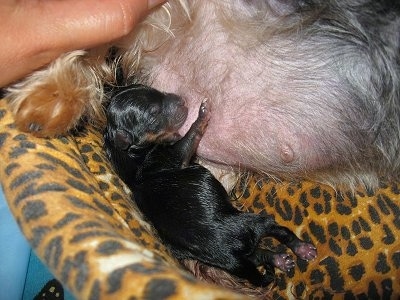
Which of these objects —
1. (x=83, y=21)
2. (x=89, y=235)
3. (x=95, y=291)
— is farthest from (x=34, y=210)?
(x=83, y=21)

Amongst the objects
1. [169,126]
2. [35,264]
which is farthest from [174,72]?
[35,264]

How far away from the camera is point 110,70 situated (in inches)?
73.6

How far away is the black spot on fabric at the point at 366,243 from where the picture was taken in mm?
1741

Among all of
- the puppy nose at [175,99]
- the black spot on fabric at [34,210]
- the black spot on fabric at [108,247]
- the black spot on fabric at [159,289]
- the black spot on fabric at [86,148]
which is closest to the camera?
the black spot on fabric at [159,289]

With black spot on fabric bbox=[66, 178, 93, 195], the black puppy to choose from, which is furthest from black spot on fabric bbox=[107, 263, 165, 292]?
the black puppy

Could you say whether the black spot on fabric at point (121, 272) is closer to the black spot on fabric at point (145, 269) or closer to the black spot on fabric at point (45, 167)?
the black spot on fabric at point (145, 269)

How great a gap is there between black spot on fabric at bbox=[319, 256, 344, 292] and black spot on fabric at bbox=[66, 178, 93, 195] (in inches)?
33.7

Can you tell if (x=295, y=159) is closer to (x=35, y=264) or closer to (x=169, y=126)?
(x=169, y=126)

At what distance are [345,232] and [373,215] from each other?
0.35 feet

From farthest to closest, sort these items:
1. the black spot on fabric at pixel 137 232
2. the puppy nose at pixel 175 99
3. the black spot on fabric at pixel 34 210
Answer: the puppy nose at pixel 175 99
the black spot on fabric at pixel 137 232
the black spot on fabric at pixel 34 210

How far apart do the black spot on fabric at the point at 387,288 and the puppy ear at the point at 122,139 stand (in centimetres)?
92

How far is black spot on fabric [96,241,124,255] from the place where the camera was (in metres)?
1.06

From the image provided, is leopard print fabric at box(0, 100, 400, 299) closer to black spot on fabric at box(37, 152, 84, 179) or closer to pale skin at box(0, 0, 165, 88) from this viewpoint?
black spot on fabric at box(37, 152, 84, 179)

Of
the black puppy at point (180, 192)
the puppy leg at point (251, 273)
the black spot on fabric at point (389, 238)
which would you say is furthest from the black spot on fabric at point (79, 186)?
the black spot on fabric at point (389, 238)
